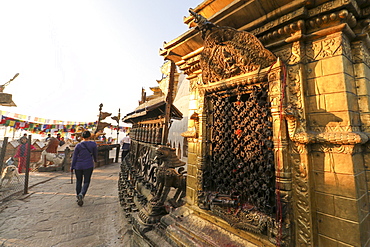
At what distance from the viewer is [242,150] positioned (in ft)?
7.91

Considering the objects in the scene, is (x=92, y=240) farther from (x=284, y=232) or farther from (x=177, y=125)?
(x=177, y=125)

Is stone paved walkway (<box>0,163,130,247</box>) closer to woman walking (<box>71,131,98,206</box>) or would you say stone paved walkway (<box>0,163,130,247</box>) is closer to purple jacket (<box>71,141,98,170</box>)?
woman walking (<box>71,131,98,206</box>)

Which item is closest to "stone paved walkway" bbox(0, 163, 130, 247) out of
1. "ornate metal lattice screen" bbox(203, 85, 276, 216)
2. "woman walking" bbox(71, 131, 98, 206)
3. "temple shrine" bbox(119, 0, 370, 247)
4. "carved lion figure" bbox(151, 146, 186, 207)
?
"woman walking" bbox(71, 131, 98, 206)

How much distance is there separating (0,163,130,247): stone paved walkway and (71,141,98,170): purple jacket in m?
1.24

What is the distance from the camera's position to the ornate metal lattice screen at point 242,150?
2064mm

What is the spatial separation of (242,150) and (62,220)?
195 inches

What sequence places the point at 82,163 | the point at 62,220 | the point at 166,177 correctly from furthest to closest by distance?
the point at 82,163 → the point at 62,220 → the point at 166,177

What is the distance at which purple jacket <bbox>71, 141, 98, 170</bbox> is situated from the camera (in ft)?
17.0

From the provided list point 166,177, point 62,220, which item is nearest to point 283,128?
point 166,177

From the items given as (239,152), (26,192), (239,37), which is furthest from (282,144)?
(26,192)

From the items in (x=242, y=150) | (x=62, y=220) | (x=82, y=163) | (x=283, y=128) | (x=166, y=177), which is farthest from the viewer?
(x=82, y=163)

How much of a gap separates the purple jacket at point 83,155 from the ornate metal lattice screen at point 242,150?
4383 millimetres

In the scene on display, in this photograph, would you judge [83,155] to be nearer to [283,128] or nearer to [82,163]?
[82,163]

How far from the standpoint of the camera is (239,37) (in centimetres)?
226
